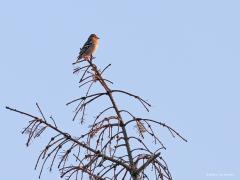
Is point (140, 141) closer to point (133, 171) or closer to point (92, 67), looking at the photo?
point (133, 171)

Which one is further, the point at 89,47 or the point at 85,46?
the point at 85,46

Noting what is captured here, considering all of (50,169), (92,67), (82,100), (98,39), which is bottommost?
(50,169)

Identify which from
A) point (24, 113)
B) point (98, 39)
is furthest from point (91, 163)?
point (98, 39)

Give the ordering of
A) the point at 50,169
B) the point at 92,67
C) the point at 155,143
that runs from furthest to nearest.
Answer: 1. the point at 92,67
2. the point at 155,143
3. the point at 50,169

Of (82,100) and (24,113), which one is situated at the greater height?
(82,100)

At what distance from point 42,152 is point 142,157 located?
688mm

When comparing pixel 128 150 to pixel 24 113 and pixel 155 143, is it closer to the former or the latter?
pixel 155 143

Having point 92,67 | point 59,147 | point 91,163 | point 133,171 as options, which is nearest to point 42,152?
point 59,147

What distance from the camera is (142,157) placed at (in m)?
4.12

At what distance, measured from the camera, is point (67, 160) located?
161 inches

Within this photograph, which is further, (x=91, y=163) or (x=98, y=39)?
(x=98, y=39)

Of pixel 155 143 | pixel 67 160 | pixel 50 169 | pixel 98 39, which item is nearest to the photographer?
pixel 50 169

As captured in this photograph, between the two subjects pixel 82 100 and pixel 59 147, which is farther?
pixel 82 100

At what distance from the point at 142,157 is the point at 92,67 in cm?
113
